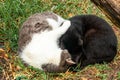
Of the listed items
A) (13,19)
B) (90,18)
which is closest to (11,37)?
(13,19)

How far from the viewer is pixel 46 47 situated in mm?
4852

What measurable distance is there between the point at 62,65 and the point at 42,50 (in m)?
0.35

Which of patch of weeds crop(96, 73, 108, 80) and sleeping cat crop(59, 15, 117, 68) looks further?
sleeping cat crop(59, 15, 117, 68)

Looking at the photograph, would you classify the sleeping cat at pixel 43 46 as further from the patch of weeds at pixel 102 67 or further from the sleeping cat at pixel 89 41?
the patch of weeds at pixel 102 67

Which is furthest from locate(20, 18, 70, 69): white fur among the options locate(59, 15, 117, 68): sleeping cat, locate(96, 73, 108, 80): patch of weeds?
locate(96, 73, 108, 80): patch of weeds

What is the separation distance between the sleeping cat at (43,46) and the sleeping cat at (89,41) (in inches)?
5.2

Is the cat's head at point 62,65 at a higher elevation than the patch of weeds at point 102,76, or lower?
higher

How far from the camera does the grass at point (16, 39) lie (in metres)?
4.87

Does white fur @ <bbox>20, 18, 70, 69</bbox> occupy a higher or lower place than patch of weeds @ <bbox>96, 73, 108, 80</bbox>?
higher

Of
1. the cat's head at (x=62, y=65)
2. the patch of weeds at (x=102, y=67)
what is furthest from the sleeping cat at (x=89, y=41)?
the cat's head at (x=62, y=65)

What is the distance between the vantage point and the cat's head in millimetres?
4754

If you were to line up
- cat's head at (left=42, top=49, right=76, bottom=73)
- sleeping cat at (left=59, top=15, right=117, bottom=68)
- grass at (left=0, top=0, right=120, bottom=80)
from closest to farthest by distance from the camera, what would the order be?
1. cat's head at (left=42, top=49, right=76, bottom=73)
2. grass at (left=0, top=0, right=120, bottom=80)
3. sleeping cat at (left=59, top=15, right=117, bottom=68)

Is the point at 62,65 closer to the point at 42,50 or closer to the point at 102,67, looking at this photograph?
the point at 42,50

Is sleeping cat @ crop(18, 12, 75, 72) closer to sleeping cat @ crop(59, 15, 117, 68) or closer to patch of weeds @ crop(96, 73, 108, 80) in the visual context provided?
sleeping cat @ crop(59, 15, 117, 68)
